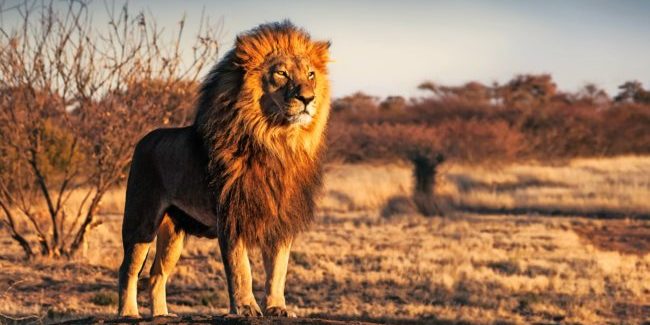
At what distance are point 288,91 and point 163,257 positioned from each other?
1761 millimetres

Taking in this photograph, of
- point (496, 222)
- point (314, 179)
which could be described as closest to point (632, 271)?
point (496, 222)

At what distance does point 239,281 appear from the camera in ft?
18.1

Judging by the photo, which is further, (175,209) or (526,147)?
(526,147)

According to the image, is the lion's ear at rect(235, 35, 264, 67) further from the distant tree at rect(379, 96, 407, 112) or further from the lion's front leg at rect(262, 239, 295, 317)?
the distant tree at rect(379, 96, 407, 112)

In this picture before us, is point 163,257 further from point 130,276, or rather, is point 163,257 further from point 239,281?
point 239,281

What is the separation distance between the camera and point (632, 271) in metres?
14.2

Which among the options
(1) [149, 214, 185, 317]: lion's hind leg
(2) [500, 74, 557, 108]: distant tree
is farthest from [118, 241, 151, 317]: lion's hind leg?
(2) [500, 74, 557, 108]: distant tree

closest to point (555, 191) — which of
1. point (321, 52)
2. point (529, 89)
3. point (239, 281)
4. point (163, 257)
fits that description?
point (163, 257)

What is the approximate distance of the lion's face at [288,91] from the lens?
555 centimetres

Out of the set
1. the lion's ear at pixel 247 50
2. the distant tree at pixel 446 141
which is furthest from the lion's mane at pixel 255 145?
the distant tree at pixel 446 141

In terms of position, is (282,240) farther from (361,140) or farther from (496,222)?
(361,140)

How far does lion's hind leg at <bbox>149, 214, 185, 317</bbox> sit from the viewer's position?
6629 mm

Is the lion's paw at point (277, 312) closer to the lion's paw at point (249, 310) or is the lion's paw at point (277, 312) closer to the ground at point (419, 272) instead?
the lion's paw at point (249, 310)

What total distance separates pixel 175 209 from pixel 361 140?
42.0 meters
